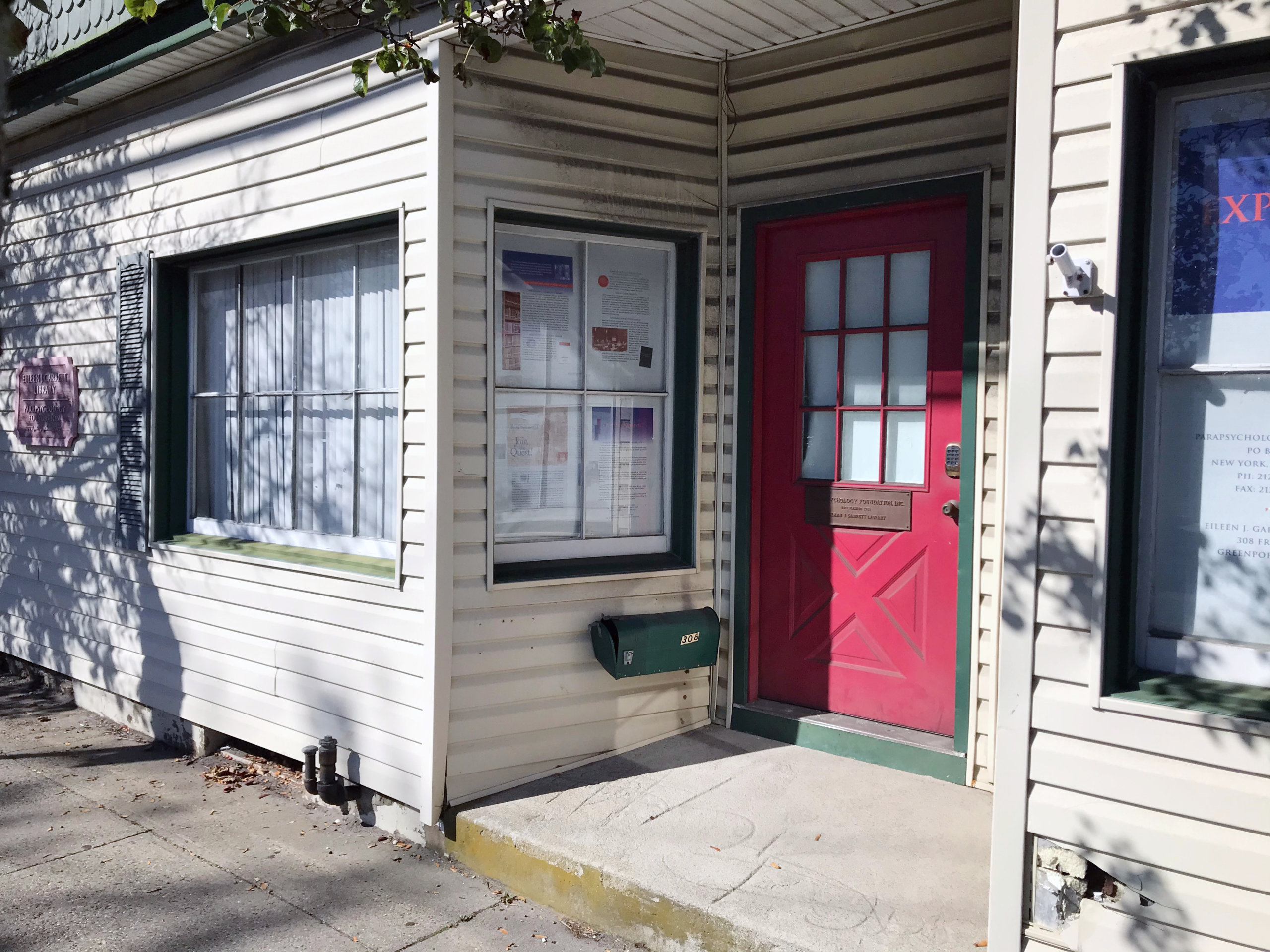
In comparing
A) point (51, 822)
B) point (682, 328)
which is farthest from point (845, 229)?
point (51, 822)

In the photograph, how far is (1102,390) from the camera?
2799 millimetres

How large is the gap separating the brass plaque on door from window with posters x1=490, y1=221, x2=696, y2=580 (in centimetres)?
61

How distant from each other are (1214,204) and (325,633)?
408 centimetres

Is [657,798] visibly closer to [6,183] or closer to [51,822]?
[51,822]

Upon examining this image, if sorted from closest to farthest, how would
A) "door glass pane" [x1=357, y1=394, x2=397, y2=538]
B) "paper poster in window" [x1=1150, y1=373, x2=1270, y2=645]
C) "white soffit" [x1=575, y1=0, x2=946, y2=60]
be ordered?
"paper poster in window" [x1=1150, y1=373, x2=1270, y2=645] < "white soffit" [x1=575, y1=0, x2=946, y2=60] < "door glass pane" [x1=357, y1=394, x2=397, y2=538]

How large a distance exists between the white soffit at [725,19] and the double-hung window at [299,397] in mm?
1504

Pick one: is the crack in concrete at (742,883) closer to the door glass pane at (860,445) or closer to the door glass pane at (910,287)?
the door glass pane at (860,445)

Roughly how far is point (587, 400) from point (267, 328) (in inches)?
82.3

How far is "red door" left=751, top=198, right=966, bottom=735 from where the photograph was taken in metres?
4.58

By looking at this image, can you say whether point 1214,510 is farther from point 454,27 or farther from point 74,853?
point 74,853

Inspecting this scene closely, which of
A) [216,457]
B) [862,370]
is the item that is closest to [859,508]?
[862,370]

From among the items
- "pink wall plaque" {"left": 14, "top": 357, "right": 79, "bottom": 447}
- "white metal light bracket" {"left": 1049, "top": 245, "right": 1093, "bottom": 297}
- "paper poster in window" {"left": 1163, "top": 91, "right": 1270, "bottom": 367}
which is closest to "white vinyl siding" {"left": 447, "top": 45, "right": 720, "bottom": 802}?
"white metal light bracket" {"left": 1049, "top": 245, "right": 1093, "bottom": 297}

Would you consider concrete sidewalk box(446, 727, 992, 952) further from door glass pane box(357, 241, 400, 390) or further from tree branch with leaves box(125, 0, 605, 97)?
tree branch with leaves box(125, 0, 605, 97)

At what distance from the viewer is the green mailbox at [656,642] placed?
4684 millimetres
